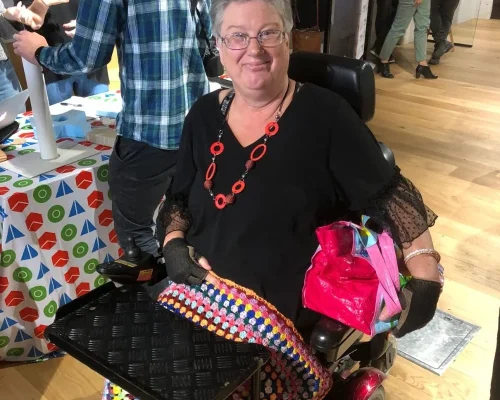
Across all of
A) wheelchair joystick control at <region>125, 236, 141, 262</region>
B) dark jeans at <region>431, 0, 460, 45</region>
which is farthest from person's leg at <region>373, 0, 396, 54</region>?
wheelchair joystick control at <region>125, 236, 141, 262</region>

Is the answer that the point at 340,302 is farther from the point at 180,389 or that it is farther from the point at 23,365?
the point at 23,365

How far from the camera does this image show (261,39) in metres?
1.25

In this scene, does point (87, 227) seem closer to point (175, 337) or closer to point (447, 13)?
point (175, 337)

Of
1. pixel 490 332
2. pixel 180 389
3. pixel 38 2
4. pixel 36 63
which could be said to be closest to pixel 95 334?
pixel 180 389

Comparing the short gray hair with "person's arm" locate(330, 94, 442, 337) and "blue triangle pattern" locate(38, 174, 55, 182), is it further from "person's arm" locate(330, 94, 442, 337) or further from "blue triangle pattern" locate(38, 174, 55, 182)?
"blue triangle pattern" locate(38, 174, 55, 182)

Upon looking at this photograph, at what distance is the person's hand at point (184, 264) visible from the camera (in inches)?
51.8

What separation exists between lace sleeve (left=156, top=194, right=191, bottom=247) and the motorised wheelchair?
96 mm

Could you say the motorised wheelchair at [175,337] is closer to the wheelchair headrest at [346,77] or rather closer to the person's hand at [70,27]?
the wheelchair headrest at [346,77]

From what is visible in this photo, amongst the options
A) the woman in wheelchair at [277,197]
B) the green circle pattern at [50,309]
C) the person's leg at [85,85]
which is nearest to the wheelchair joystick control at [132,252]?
the woman in wheelchair at [277,197]

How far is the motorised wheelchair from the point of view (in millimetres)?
1072

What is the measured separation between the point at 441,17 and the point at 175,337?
5.78 m

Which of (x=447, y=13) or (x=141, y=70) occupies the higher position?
(x=141, y=70)

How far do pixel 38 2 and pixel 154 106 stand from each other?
28.3 inches

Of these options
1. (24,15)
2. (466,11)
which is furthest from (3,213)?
(466,11)
